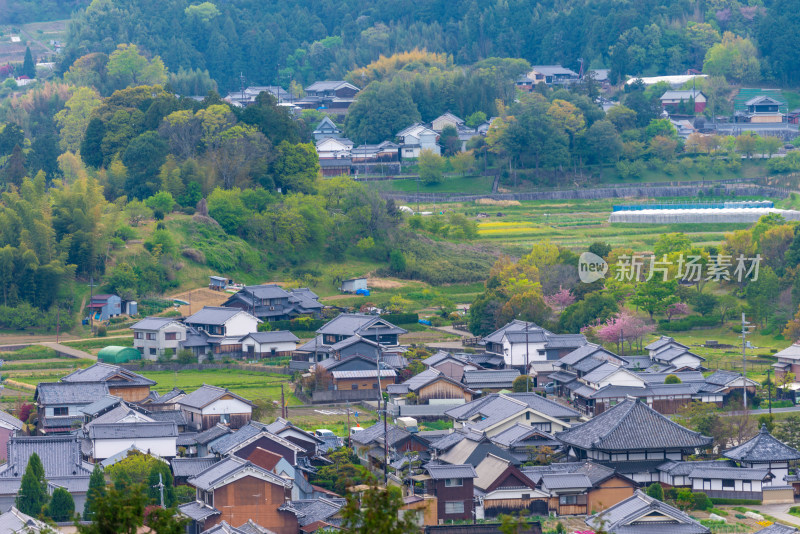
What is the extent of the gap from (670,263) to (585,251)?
5463mm

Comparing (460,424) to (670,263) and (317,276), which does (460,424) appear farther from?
(317,276)

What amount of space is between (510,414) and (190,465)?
7020 mm

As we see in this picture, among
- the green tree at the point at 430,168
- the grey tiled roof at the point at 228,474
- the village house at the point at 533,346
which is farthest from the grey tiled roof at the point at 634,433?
the green tree at the point at 430,168

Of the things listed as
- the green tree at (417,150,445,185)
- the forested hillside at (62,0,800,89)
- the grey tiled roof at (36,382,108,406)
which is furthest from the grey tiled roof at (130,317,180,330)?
the forested hillside at (62,0,800,89)

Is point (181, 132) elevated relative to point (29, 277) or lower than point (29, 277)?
elevated

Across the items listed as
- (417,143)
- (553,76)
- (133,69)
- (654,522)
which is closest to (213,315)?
(654,522)

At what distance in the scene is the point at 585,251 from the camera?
44.5 metres

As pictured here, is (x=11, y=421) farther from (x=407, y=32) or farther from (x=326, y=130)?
(x=407, y=32)

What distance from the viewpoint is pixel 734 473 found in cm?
2202

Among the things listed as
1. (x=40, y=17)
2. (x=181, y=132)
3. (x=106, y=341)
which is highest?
(x=40, y=17)

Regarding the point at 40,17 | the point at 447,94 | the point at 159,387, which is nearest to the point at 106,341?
the point at 159,387

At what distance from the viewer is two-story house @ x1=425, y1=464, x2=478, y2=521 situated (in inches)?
829

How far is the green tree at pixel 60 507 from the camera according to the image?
64.4 feet

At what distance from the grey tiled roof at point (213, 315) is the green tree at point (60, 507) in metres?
16.8
